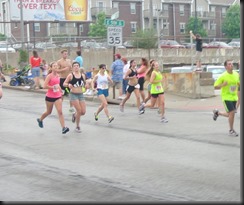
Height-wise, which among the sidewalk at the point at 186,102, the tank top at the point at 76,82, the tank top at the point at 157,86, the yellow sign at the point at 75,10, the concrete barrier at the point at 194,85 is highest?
the yellow sign at the point at 75,10

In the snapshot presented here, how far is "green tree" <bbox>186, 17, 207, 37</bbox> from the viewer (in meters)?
68.5

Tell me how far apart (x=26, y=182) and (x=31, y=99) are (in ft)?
46.0

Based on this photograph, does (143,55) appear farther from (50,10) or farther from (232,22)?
(232,22)

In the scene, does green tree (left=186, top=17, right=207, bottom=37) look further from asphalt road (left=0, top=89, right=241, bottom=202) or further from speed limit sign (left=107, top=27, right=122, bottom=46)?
asphalt road (left=0, top=89, right=241, bottom=202)

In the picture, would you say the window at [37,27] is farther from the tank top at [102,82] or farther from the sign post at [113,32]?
the tank top at [102,82]

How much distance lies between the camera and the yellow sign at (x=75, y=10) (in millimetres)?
47438

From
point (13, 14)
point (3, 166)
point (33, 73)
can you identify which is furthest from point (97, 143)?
point (13, 14)

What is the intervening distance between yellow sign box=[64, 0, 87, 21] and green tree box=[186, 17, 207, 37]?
21634 mm

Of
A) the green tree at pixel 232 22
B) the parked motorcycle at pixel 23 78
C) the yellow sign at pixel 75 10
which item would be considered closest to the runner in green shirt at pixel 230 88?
the parked motorcycle at pixel 23 78

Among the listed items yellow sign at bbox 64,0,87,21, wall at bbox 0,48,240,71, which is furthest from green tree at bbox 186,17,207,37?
wall at bbox 0,48,240,71

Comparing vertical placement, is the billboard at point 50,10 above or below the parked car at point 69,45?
above

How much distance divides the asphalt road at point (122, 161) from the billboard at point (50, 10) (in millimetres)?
30146

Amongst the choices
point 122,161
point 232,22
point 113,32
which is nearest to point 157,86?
point 122,161

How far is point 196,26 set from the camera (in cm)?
6869
